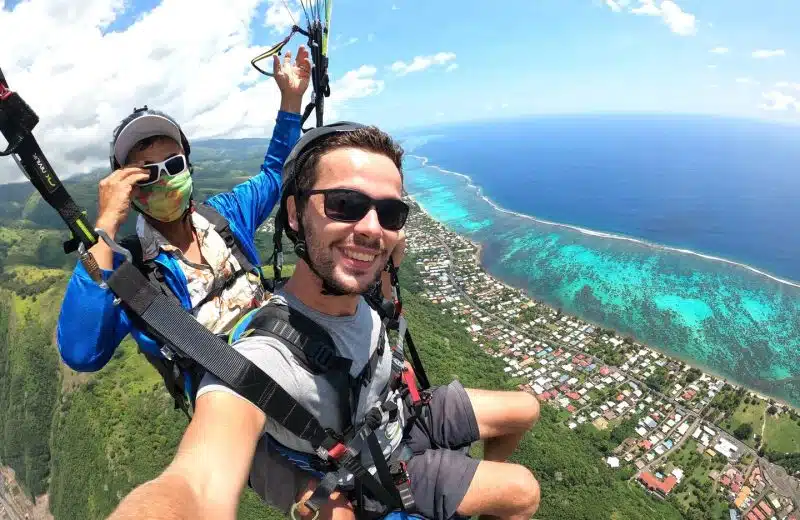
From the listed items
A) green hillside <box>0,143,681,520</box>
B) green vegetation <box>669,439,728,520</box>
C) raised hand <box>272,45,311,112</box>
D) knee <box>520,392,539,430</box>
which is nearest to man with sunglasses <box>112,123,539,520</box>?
knee <box>520,392,539,430</box>

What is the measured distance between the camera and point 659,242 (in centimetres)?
5406

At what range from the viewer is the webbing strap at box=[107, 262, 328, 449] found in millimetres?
1352

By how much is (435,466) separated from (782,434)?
37442 millimetres

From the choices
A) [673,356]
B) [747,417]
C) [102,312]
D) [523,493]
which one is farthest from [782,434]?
[102,312]

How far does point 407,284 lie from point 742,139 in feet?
646

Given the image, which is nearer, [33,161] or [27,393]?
[33,161]

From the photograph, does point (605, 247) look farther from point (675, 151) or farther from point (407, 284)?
point (675, 151)

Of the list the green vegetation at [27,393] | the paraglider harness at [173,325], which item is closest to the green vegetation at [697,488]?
the paraglider harness at [173,325]

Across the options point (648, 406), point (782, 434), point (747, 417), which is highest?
point (747, 417)

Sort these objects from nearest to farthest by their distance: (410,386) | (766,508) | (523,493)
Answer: (523,493) < (410,386) < (766,508)

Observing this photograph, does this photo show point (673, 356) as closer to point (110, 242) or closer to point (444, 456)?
point (444, 456)

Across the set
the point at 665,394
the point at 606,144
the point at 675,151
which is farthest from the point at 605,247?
the point at 606,144

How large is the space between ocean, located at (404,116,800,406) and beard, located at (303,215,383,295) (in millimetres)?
40578

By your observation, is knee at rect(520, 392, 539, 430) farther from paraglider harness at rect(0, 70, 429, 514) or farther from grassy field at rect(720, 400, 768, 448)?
grassy field at rect(720, 400, 768, 448)
